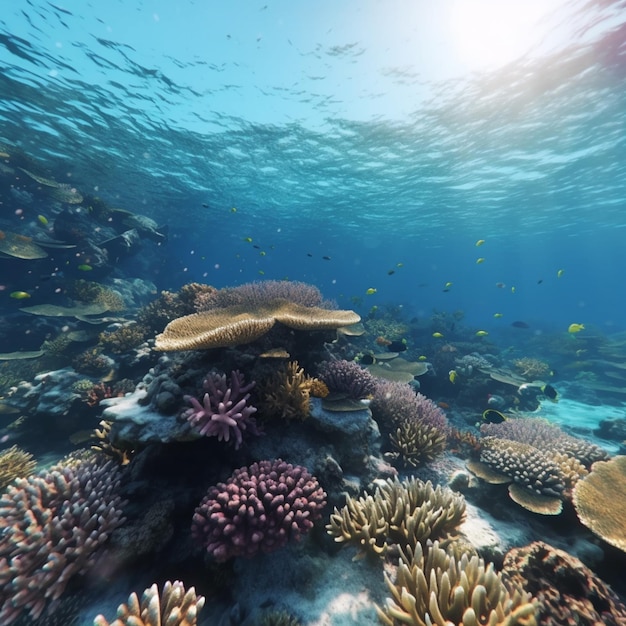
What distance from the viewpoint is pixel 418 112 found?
17812mm

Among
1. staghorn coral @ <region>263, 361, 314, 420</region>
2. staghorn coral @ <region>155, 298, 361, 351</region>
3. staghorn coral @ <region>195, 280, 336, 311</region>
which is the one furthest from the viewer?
staghorn coral @ <region>195, 280, 336, 311</region>

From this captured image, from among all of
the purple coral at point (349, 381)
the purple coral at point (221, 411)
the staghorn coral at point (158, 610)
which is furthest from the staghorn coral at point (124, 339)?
the staghorn coral at point (158, 610)

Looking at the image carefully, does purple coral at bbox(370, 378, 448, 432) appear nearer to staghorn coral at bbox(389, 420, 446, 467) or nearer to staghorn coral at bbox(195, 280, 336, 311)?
staghorn coral at bbox(389, 420, 446, 467)

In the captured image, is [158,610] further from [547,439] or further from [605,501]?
[547,439]

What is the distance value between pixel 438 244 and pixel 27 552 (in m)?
69.8

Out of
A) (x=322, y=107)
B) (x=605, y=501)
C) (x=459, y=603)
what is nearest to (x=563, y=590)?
(x=459, y=603)

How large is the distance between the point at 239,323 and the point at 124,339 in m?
7.86

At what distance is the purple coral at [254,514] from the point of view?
129 inches

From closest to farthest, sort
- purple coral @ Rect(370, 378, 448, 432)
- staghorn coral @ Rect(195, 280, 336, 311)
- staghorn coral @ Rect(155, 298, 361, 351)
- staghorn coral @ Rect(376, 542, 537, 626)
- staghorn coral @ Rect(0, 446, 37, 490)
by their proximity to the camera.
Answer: staghorn coral @ Rect(376, 542, 537, 626)
staghorn coral @ Rect(155, 298, 361, 351)
staghorn coral @ Rect(0, 446, 37, 490)
purple coral @ Rect(370, 378, 448, 432)
staghorn coral @ Rect(195, 280, 336, 311)

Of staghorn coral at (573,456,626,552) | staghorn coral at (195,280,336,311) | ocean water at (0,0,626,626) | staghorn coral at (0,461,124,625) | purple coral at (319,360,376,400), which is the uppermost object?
ocean water at (0,0,626,626)

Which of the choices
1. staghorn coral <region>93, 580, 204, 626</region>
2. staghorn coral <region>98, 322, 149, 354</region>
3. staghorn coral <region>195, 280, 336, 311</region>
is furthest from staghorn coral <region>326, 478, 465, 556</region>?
staghorn coral <region>98, 322, 149, 354</region>

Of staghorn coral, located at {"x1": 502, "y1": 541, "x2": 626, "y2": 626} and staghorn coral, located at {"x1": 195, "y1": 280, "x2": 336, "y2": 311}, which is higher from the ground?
staghorn coral, located at {"x1": 195, "y1": 280, "x2": 336, "y2": 311}

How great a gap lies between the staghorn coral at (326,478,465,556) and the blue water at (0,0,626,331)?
1600cm

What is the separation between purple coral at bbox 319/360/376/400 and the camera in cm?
557
